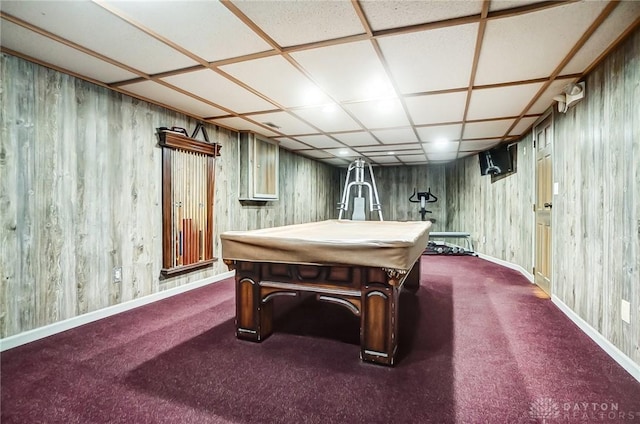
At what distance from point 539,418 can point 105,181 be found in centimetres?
368

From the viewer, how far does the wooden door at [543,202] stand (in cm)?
360

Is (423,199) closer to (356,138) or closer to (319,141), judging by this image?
(356,138)

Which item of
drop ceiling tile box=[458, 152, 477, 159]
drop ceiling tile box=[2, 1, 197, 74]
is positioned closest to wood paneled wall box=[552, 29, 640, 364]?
drop ceiling tile box=[2, 1, 197, 74]

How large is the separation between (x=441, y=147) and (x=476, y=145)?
594mm

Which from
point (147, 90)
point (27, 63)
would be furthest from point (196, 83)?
point (27, 63)

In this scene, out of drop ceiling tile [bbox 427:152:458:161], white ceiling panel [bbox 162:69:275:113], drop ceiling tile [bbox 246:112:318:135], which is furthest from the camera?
drop ceiling tile [bbox 427:152:458:161]

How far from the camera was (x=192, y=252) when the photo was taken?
3912 mm

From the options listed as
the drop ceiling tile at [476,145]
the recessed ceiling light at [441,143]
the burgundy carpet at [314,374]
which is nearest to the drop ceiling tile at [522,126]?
the drop ceiling tile at [476,145]

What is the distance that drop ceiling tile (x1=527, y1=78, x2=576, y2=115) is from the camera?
277 centimetres

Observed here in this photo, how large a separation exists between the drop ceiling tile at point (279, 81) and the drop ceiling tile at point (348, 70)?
0.13 m

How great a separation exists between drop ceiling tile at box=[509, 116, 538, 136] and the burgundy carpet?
241 cm

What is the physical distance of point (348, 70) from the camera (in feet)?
8.37

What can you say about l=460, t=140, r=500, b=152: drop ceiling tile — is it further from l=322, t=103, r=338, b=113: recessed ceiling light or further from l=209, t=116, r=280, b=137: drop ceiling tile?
l=209, t=116, r=280, b=137: drop ceiling tile

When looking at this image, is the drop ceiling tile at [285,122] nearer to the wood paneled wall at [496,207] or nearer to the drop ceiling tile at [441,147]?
the drop ceiling tile at [441,147]
